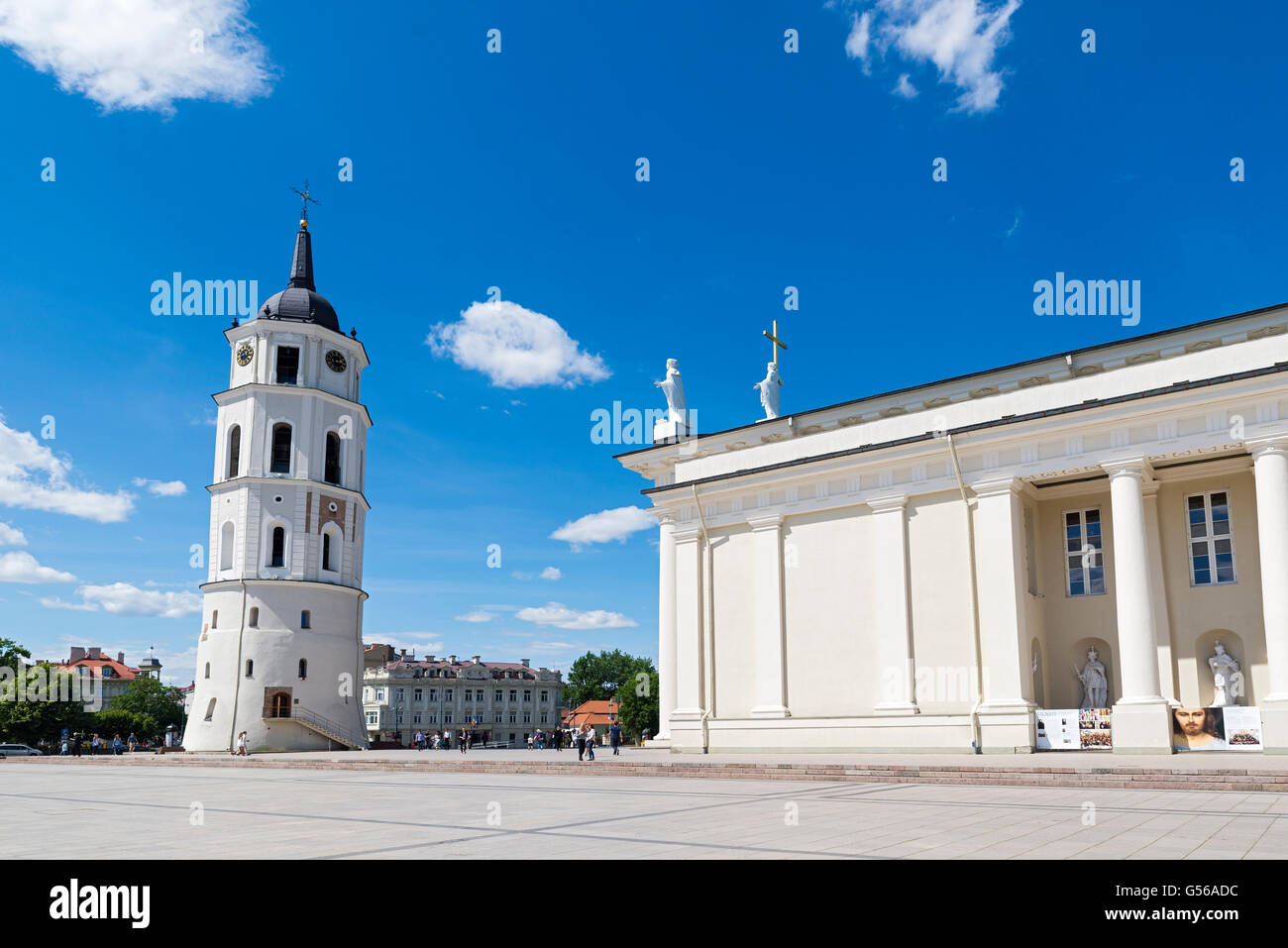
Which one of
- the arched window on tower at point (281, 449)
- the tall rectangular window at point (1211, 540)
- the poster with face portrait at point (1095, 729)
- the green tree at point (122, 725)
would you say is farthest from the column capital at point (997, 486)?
the green tree at point (122, 725)

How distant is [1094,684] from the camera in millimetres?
29203

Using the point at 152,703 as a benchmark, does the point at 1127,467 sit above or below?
above

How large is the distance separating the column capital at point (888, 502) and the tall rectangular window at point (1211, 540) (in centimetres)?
792

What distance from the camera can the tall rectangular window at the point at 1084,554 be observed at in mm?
29859

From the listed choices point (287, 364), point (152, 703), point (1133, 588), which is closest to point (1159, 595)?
point (1133, 588)

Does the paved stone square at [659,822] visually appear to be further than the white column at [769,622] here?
No

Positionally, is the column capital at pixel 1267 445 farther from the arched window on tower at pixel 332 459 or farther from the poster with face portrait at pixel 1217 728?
the arched window on tower at pixel 332 459

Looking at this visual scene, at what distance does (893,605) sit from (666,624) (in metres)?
9.28

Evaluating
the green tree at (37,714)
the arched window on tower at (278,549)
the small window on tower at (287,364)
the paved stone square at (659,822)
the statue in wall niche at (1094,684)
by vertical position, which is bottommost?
the green tree at (37,714)

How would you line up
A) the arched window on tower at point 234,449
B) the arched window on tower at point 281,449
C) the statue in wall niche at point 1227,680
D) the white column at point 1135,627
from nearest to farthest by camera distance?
the white column at point 1135,627 < the statue in wall niche at point 1227,680 < the arched window on tower at point 281,449 < the arched window on tower at point 234,449

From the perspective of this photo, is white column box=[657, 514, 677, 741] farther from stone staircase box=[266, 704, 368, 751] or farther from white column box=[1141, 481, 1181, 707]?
stone staircase box=[266, 704, 368, 751]

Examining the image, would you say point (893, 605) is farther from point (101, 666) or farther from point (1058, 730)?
point (101, 666)
